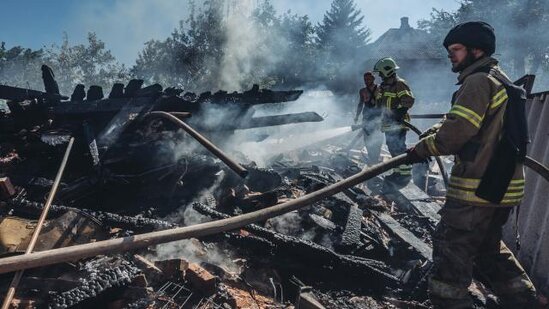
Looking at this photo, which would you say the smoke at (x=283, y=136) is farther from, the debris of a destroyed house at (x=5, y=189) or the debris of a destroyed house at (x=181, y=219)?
the debris of a destroyed house at (x=5, y=189)

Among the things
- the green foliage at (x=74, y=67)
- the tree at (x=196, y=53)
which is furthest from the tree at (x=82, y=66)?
the tree at (x=196, y=53)

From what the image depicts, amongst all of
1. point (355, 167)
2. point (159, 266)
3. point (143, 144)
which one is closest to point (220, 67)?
point (355, 167)

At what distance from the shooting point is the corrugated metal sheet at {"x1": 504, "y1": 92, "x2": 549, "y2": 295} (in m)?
3.36

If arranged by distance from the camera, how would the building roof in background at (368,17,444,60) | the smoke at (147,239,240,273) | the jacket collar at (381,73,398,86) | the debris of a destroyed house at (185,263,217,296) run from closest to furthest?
1. the debris of a destroyed house at (185,263,217,296)
2. the smoke at (147,239,240,273)
3. the jacket collar at (381,73,398,86)
4. the building roof in background at (368,17,444,60)

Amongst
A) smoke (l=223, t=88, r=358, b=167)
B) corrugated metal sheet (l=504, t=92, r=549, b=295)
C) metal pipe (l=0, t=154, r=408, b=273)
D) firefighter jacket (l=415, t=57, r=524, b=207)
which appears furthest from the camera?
smoke (l=223, t=88, r=358, b=167)

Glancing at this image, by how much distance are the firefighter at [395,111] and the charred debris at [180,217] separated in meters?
0.36

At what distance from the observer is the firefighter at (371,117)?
7.70 metres

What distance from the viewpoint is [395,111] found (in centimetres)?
661

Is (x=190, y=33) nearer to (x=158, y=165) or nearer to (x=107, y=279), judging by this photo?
(x=158, y=165)

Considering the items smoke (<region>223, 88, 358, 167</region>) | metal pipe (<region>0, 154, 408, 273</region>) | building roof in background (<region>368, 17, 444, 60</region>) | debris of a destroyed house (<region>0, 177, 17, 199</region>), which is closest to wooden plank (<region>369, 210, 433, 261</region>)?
metal pipe (<region>0, 154, 408, 273</region>)

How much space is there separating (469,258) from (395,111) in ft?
14.6

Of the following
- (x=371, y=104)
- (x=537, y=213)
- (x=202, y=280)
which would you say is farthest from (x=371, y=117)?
(x=202, y=280)

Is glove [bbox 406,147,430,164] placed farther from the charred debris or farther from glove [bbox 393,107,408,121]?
glove [bbox 393,107,408,121]

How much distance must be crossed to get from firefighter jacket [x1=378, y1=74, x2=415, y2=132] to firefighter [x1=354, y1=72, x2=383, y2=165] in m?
0.75
